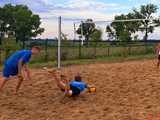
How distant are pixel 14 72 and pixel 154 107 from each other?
3653 millimetres

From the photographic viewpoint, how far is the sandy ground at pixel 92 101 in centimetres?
1033

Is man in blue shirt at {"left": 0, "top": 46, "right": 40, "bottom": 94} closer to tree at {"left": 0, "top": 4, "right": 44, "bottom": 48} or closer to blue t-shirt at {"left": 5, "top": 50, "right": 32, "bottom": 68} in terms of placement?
blue t-shirt at {"left": 5, "top": 50, "right": 32, "bottom": 68}

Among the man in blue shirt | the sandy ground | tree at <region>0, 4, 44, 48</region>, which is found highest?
tree at <region>0, 4, 44, 48</region>

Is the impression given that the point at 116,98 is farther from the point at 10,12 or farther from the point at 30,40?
the point at 10,12

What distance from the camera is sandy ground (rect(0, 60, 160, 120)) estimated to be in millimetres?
10328

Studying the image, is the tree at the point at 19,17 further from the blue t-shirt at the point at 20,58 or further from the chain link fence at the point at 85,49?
the blue t-shirt at the point at 20,58

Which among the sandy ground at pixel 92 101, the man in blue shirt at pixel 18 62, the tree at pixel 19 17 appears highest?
the tree at pixel 19 17

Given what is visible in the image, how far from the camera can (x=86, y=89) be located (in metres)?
12.6

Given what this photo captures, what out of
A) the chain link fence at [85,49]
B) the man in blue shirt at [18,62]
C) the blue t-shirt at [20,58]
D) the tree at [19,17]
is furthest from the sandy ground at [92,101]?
the tree at [19,17]

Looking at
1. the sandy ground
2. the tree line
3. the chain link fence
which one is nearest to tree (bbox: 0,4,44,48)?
the tree line

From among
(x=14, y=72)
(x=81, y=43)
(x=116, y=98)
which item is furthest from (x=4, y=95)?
(x=81, y=43)

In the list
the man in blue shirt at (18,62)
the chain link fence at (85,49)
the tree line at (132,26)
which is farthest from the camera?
the tree line at (132,26)

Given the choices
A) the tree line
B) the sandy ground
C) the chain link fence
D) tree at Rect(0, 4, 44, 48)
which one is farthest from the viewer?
tree at Rect(0, 4, 44, 48)

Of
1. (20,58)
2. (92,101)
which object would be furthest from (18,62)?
(92,101)
